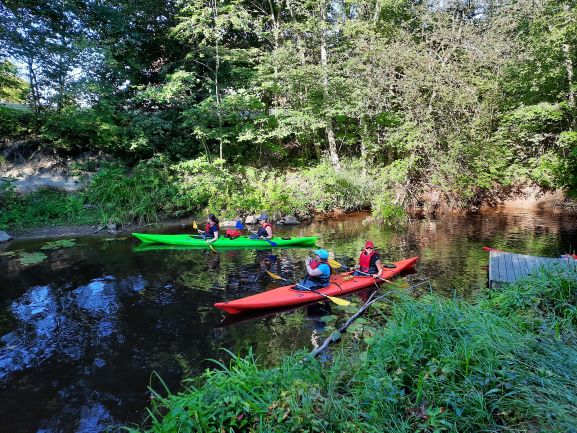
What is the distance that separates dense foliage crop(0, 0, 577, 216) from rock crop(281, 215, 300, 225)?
3.36m

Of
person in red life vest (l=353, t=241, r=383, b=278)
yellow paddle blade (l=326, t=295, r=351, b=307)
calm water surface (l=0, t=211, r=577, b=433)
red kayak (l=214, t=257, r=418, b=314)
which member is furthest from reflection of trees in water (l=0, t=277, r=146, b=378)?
person in red life vest (l=353, t=241, r=383, b=278)

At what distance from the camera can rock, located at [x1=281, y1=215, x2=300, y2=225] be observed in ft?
48.6

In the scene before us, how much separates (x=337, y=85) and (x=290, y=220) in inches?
245

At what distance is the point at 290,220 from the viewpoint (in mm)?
14883

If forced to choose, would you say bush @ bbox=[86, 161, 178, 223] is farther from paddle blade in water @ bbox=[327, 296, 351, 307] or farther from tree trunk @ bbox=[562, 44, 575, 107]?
tree trunk @ bbox=[562, 44, 575, 107]

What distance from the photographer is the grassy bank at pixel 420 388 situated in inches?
93.4

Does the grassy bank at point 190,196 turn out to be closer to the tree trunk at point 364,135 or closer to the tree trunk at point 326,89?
the tree trunk at point 364,135

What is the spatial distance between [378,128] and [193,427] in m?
16.3

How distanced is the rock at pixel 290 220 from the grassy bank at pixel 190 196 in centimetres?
25

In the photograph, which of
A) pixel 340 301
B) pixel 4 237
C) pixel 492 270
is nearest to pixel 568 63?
pixel 492 270

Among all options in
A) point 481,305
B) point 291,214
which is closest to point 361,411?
point 481,305

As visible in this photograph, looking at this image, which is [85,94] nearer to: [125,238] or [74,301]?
[125,238]

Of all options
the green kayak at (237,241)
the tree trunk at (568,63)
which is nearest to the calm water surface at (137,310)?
the green kayak at (237,241)

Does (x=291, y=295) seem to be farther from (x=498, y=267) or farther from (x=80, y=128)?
(x=80, y=128)
